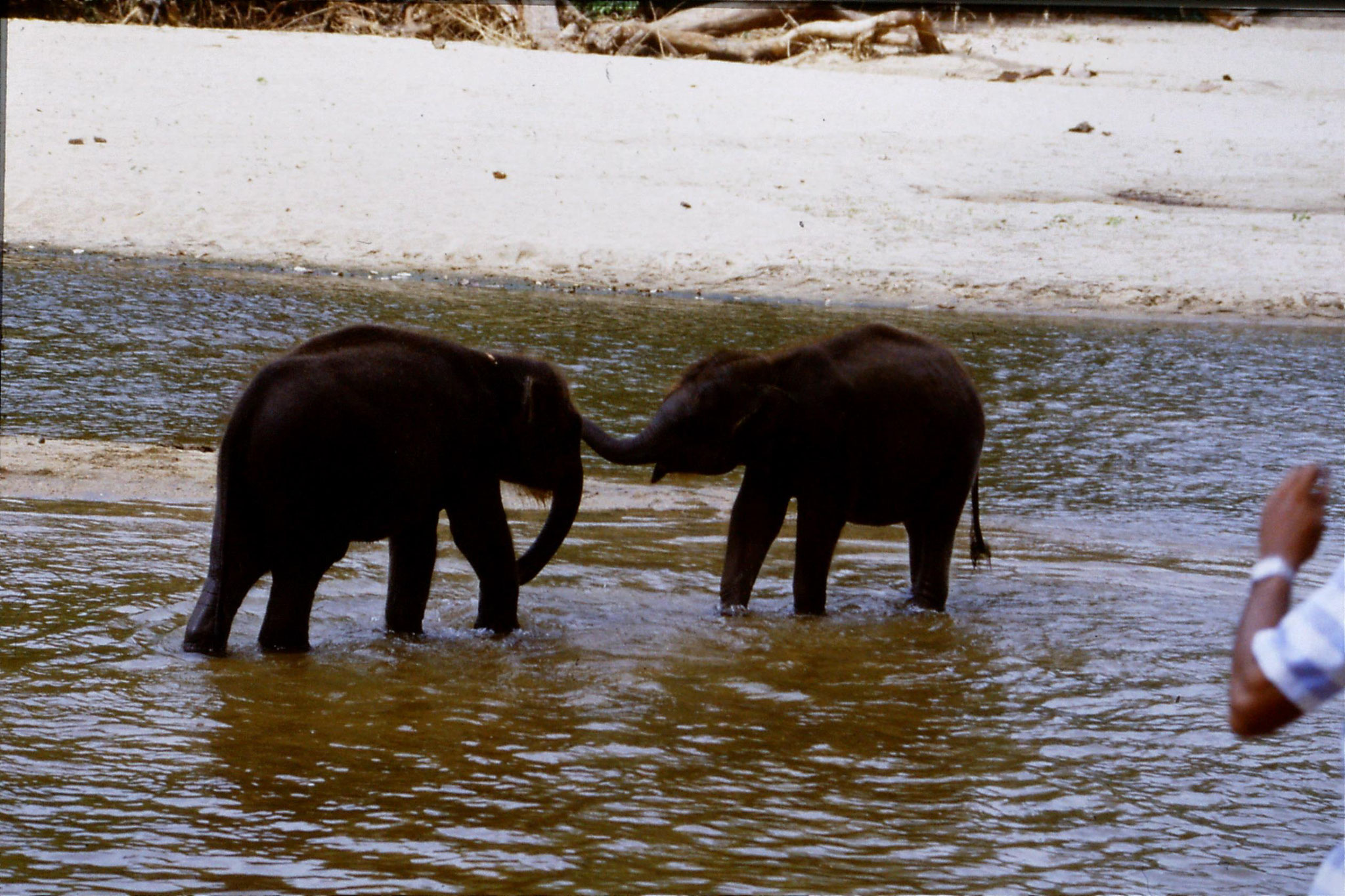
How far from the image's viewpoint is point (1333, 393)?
13.5 metres

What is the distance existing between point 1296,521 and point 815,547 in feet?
15.6

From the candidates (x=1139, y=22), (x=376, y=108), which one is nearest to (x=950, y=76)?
(x=1139, y=22)

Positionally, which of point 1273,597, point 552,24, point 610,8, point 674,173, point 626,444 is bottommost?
point 626,444

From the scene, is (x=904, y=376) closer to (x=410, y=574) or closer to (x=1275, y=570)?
(x=410, y=574)

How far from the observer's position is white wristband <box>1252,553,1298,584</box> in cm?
235

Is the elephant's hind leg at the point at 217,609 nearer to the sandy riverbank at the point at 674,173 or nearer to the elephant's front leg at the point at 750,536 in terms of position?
the elephant's front leg at the point at 750,536

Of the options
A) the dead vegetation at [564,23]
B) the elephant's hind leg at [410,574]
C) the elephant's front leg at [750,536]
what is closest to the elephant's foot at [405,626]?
the elephant's hind leg at [410,574]

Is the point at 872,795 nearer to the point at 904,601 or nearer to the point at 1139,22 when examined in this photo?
the point at 904,601

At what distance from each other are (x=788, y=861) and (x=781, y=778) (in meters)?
0.67

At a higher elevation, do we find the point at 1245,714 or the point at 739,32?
the point at 739,32

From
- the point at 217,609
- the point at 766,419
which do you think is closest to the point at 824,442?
the point at 766,419

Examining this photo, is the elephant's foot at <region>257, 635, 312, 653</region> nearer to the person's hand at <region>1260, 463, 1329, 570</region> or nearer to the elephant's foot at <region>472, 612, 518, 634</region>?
the elephant's foot at <region>472, 612, 518, 634</region>

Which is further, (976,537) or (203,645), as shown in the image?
(976,537)

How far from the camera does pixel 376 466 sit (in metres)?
6.03
